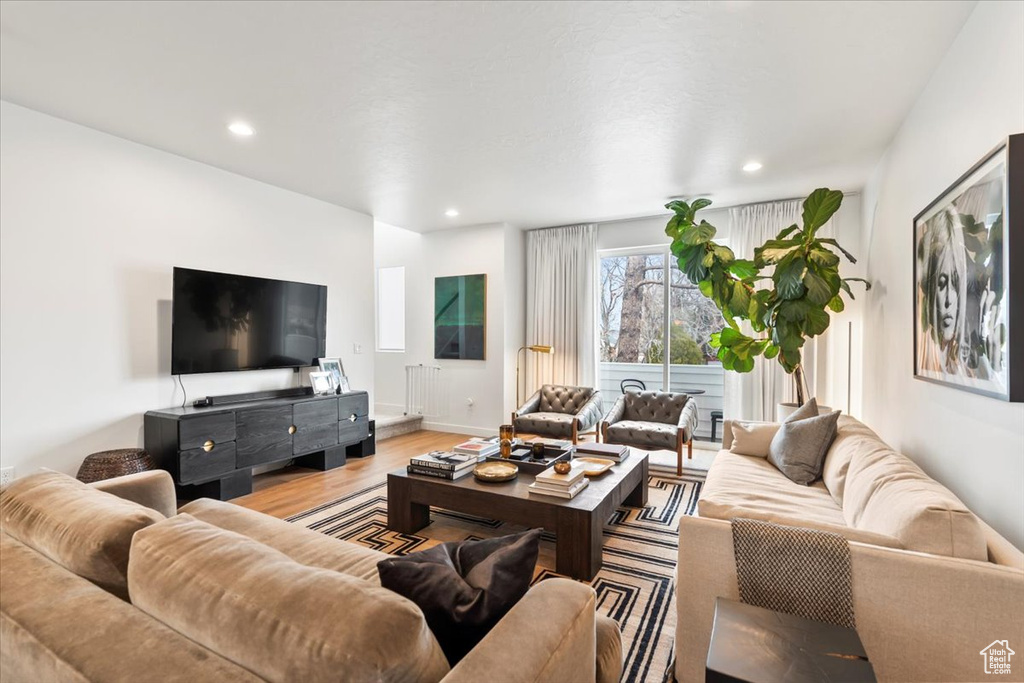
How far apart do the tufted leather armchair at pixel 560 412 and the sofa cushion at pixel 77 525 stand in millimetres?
4018

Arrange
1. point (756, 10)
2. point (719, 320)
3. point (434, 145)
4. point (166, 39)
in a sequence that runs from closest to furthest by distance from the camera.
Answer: point (756, 10)
point (166, 39)
point (434, 145)
point (719, 320)

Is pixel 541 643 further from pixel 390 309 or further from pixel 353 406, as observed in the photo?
pixel 390 309

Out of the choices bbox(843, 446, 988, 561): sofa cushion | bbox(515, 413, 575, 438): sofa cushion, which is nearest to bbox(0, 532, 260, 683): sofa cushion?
bbox(843, 446, 988, 561): sofa cushion

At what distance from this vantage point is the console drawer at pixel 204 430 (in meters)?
3.42

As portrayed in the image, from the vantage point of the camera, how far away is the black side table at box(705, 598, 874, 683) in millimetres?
A: 1179

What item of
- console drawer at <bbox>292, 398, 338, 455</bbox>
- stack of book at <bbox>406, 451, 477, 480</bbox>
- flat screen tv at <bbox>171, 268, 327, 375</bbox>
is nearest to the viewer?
stack of book at <bbox>406, 451, 477, 480</bbox>

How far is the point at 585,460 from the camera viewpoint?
334 cm

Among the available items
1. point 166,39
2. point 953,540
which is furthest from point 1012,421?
point 166,39

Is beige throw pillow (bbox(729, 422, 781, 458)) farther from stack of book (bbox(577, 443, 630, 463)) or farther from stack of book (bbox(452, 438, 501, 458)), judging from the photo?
stack of book (bbox(452, 438, 501, 458))

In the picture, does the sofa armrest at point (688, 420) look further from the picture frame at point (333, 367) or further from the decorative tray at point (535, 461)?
the picture frame at point (333, 367)

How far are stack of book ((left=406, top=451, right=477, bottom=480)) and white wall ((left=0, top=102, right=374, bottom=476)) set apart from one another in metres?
2.25

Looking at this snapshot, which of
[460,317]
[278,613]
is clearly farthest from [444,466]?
[460,317]

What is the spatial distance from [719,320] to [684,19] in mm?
3880

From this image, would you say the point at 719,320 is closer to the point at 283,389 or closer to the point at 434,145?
the point at 434,145
